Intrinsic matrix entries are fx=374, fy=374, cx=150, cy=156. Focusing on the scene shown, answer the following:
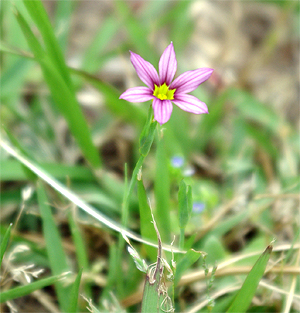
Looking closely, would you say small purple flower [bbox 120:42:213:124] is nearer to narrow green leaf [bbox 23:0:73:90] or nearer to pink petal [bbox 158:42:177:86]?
pink petal [bbox 158:42:177:86]

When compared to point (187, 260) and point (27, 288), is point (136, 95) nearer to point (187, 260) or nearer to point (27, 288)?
point (187, 260)

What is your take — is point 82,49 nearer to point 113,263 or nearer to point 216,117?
point 216,117

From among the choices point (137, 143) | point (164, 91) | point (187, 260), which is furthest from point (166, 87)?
point (137, 143)

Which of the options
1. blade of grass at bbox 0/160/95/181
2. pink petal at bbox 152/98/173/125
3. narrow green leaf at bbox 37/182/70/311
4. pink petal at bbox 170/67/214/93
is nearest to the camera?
pink petal at bbox 152/98/173/125

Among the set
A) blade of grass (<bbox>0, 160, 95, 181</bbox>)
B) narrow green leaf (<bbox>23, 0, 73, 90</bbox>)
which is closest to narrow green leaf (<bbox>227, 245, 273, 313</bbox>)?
blade of grass (<bbox>0, 160, 95, 181</bbox>)

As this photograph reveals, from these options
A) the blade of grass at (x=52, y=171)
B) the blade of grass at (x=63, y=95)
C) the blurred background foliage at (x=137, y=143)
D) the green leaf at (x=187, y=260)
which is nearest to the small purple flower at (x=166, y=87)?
the blurred background foliage at (x=137, y=143)
